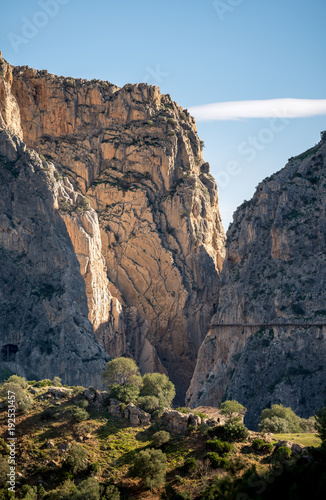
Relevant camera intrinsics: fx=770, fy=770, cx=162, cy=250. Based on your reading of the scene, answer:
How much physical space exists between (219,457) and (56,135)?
332 feet

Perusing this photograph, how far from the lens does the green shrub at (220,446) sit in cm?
6650

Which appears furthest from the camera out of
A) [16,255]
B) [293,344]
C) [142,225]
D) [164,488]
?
[142,225]

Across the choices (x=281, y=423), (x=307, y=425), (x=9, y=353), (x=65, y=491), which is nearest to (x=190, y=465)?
(x=65, y=491)

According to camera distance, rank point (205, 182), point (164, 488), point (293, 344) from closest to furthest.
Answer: point (164, 488), point (293, 344), point (205, 182)

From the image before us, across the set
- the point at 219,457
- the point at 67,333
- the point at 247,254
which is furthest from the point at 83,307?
the point at 219,457

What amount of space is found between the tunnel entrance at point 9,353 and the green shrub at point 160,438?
153 ft

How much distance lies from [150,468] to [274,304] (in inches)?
2334

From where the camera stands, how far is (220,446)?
6675 cm

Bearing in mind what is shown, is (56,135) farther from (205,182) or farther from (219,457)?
(219,457)

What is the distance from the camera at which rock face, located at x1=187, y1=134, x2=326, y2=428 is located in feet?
363

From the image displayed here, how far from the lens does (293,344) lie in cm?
11412

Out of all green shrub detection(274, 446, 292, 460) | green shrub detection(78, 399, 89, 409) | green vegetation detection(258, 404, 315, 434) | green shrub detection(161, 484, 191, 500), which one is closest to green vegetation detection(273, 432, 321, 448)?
green shrub detection(274, 446, 292, 460)

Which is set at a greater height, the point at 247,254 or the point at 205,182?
the point at 205,182

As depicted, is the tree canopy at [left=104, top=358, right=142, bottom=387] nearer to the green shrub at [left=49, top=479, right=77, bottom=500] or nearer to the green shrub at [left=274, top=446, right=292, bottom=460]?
the green shrub at [left=49, top=479, right=77, bottom=500]
